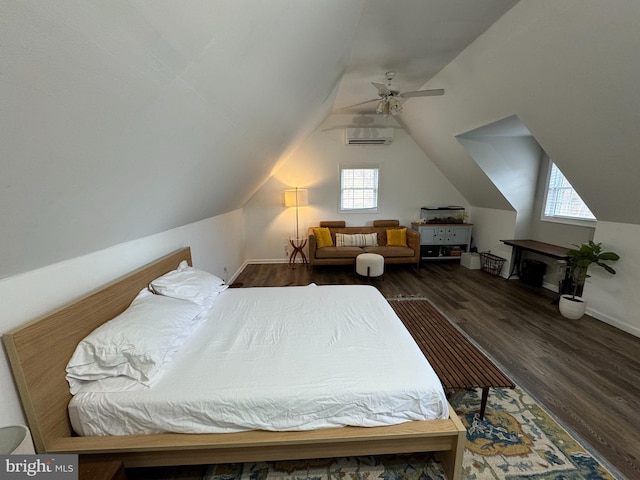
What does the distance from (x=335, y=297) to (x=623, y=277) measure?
311 cm

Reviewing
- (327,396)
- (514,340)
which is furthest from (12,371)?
(514,340)

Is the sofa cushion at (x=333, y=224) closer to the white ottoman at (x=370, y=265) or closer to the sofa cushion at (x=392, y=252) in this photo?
the sofa cushion at (x=392, y=252)

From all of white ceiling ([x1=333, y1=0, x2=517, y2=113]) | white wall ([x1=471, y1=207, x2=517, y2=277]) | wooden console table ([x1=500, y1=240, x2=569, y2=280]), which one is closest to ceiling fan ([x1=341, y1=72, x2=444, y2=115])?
white ceiling ([x1=333, y1=0, x2=517, y2=113])

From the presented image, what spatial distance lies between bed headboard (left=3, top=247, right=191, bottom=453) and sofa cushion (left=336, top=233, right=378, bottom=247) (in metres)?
3.77

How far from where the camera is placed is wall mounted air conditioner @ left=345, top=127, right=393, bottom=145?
502 cm

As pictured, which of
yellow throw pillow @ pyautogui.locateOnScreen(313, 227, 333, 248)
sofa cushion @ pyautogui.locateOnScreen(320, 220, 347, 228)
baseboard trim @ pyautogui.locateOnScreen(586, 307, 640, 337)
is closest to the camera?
baseboard trim @ pyautogui.locateOnScreen(586, 307, 640, 337)

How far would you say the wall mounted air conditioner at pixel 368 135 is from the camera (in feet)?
16.5

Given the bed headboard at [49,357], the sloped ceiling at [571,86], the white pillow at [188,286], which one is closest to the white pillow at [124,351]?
the bed headboard at [49,357]

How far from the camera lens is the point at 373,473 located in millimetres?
1395

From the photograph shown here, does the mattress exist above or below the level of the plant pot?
above

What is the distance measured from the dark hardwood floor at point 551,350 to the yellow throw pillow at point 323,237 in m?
0.70

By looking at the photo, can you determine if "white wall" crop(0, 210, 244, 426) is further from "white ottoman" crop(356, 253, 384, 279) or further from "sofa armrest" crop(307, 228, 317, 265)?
"white ottoman" crop(356, 253, 384, 279)

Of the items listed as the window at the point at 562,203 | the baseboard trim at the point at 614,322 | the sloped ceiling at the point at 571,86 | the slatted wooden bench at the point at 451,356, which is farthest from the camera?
the window at the point at 562,203

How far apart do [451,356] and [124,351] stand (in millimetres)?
1996
